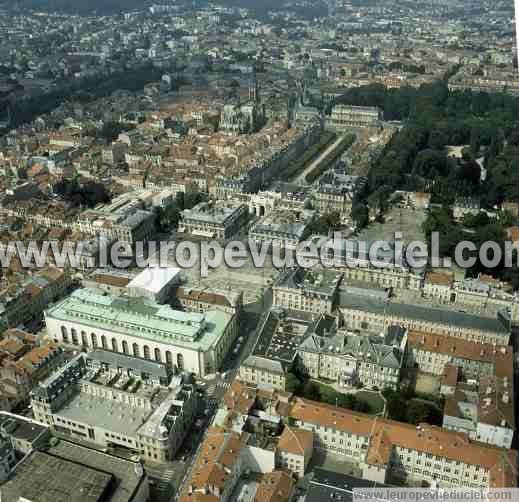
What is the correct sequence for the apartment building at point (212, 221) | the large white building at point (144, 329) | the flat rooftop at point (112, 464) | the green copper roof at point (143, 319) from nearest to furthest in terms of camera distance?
the flat rooftop at point (112, 464) → the large white building at point (144, 329) → the green copper roof at point (143, 319) → the apartment building at point (212, 221)

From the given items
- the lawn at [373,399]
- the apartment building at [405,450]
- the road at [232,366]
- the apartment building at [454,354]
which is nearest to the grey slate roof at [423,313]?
the apartment building at [454,354]

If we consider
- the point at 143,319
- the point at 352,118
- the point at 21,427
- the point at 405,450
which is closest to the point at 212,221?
the point at 143,319

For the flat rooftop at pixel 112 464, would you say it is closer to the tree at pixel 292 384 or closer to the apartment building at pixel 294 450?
the apartment building at pixel 294 450

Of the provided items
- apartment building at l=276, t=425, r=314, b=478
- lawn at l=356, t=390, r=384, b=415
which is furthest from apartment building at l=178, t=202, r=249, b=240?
apartment building at l=276, t=425, r=314, b=478

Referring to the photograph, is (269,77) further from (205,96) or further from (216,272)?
(216,272)

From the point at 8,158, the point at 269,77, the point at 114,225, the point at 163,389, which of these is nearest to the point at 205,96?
the point at 269,77

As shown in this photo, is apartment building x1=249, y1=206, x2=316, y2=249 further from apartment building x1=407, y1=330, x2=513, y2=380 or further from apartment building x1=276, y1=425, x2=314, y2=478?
apartment building x1=276, y1=425, x2=314, y2=478

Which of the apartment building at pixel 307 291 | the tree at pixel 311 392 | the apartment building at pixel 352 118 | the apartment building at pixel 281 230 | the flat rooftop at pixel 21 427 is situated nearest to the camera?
the flat rooftop at pixel 21 427
